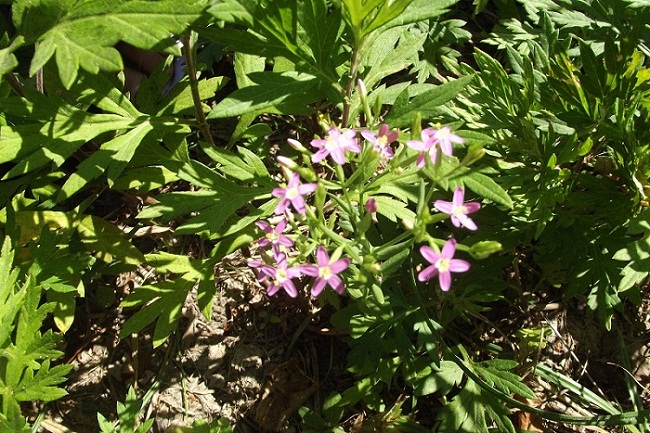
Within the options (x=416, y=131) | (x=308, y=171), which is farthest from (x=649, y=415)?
(x=308, y=171)

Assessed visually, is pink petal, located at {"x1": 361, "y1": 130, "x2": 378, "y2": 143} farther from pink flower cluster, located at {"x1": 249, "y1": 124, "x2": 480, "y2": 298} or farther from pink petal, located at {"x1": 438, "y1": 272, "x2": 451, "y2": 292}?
pink petal, located at {"x1": 438, "y1": 272, "x2": 451, "y2": 292}

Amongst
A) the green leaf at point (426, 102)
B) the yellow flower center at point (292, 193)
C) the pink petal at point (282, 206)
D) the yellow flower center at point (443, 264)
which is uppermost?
the green leaf at point (426, 102)

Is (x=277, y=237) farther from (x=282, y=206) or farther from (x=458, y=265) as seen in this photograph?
(x=458, y=265)

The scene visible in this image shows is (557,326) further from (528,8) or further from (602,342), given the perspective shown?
(528,8)

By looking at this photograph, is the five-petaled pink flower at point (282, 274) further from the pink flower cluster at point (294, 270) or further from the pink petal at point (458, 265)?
the pink petal at point (458, 265)

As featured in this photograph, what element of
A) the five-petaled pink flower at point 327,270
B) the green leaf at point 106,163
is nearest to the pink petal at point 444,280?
the five-petaled pink flower at point 327,270

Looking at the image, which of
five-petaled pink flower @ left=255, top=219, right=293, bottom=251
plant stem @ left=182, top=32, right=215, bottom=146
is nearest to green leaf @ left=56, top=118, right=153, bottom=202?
plant stem @ left=182, top=32, right=215, bottom=146
